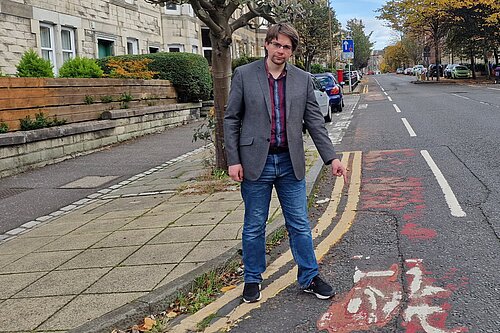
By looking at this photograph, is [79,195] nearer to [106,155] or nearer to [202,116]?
[106,155]

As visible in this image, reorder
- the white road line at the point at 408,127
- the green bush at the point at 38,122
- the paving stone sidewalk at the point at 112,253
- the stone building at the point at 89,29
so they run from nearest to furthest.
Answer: the paving stone sidewalk at the point at 112,253 < the green bush at the point at 38,122 < the white road line at the point at 408,127 < the stone building at the point at 89,29

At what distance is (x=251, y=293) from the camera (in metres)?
4.11

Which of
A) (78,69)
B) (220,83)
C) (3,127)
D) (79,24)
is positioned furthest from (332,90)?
(3,127)

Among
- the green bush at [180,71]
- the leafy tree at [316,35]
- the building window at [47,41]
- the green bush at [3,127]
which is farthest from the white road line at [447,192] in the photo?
the leafy tree at [316,35]

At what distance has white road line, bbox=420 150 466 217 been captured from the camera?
20.1ft

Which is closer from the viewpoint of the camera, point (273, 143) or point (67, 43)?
point (273, 143)

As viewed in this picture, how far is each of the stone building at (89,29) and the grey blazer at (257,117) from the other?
5.37 metres

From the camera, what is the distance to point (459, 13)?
140 ft

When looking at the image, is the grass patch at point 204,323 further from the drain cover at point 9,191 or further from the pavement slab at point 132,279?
the drain cover at point 9,191

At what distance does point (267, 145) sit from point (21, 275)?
105 inches

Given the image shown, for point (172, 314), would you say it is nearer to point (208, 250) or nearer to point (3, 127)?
point (208, 250)

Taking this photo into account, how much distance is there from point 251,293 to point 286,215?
65 centimetres

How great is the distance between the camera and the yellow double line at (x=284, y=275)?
12.5 feet

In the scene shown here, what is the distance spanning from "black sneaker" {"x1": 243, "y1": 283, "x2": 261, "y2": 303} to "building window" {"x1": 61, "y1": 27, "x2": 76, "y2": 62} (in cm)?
1613
